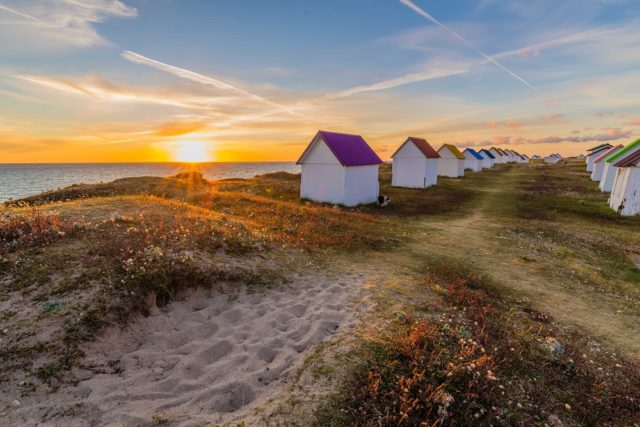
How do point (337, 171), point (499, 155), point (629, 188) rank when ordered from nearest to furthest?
point (629, 188)
point (337, 171)
point (499, 155)

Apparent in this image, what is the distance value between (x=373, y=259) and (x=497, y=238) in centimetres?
1014

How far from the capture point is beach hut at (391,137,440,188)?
4550 cm

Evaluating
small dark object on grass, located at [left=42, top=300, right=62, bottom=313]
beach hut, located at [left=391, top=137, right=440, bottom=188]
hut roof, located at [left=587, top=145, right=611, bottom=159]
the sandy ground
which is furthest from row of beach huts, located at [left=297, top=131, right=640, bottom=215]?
hut roof, located at [left=587, top=145, right=611, bottom=159]

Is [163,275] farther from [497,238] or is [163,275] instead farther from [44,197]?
[44,197]

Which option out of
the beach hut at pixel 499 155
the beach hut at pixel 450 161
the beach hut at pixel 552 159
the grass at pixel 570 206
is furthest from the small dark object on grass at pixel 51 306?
the beach hut at pixel 552 159

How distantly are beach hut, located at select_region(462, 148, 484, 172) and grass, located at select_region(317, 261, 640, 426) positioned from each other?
78882mm

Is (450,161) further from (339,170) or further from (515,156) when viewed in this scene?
(515,156)

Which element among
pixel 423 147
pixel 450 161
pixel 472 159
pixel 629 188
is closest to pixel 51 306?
pixel 629 188

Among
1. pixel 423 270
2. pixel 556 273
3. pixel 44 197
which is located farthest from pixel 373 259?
pixel 44 197

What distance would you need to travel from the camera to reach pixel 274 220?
59.6 feet

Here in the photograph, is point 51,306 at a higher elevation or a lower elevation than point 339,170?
lower

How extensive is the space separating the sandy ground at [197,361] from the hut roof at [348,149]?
20975 millimetres

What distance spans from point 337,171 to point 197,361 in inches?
946

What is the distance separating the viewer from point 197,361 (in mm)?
6164
